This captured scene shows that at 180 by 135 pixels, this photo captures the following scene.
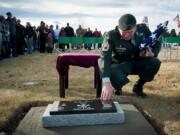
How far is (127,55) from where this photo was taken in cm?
745

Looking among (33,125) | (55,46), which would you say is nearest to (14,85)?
(33,125)

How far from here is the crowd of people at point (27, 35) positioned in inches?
753

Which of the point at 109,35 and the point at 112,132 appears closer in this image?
the point at 112,132

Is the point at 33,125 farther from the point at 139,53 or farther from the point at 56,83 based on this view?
the point at 56,83

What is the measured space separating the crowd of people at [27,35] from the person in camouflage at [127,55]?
11.0 m

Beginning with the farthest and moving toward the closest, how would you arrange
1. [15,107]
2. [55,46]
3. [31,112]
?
[55,46], [15,107], [31,112]

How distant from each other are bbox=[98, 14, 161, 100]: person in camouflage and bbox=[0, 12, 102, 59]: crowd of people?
11.0 metres

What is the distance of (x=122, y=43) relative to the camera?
712 cm


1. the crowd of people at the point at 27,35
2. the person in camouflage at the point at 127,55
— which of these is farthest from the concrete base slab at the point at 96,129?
the crowd of people at the point at 27,35

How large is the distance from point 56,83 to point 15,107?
334 centimetres

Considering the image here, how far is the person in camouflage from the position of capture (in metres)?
6.56

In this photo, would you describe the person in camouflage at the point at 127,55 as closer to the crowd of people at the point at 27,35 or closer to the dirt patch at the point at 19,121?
the dirt patch at the point at 19,121

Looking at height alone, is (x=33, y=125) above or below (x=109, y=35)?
below

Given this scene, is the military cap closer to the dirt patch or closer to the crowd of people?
the dirt patch
